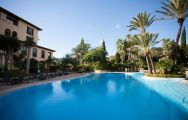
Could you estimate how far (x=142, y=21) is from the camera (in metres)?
34.5

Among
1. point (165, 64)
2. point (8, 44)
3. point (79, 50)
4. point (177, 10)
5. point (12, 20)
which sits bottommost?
point (165, 64)

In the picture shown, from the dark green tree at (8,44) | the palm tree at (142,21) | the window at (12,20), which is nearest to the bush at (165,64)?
the palm tree at (142,21)

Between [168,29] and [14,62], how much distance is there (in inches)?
1360

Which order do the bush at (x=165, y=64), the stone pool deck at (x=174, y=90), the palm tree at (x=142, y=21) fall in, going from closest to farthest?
the stone pool deck at (x=174, y=90), the bush at (x=165, y=64), the palm tree at (x=142, y=21)

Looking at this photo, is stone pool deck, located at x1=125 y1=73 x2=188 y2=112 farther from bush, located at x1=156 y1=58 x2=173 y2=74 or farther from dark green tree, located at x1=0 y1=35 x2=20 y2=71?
dark green tree, located at x1=0 y1=35 x2=20 y2=71

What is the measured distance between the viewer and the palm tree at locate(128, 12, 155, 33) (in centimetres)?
3431

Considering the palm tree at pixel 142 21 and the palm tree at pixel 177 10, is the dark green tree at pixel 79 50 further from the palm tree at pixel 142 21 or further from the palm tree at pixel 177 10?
the palm tree at pixel 177 10

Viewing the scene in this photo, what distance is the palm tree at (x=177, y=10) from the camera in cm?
2992

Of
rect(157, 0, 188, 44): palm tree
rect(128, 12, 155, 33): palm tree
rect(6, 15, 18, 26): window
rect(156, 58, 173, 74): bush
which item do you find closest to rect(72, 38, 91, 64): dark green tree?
rect(128, 12, 155, 33): palm tree

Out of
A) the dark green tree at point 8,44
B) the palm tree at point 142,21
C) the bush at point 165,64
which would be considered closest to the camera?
the dark green tree at point 8,44

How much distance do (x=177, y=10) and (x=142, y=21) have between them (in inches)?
268

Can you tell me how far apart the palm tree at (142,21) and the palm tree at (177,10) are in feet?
8.58

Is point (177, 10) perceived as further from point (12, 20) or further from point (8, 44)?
point (12, 20)

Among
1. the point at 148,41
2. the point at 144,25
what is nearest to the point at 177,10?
the point at 144,25
